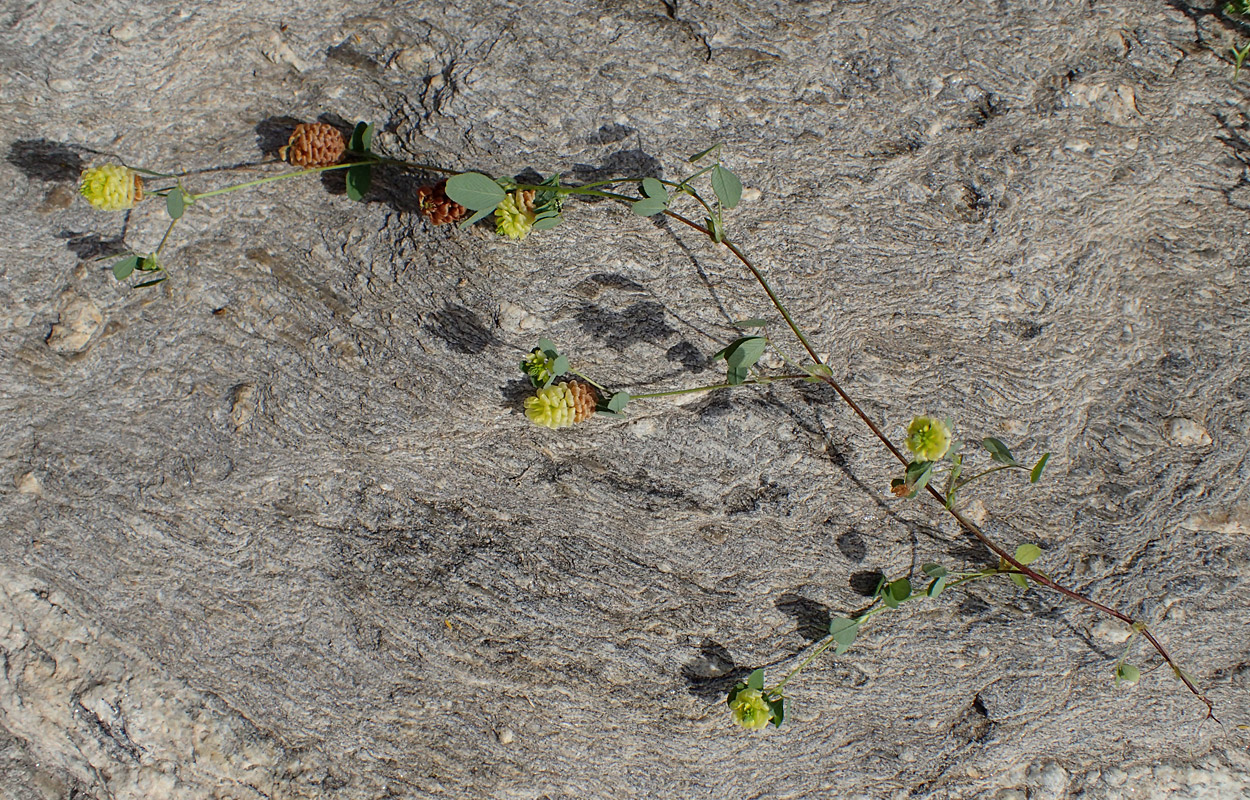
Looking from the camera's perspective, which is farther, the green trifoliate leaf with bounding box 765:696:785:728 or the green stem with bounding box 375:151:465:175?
the green trifoliate leaf with bounding box 765:696:785:728

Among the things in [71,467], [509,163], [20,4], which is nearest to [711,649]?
[509,163]

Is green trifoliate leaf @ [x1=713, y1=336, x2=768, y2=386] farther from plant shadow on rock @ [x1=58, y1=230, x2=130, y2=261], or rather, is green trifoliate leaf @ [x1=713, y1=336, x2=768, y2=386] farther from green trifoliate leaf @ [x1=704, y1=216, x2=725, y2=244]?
plant shadow on rock @ [x1=58, y1=230, x2=130, y2=261]

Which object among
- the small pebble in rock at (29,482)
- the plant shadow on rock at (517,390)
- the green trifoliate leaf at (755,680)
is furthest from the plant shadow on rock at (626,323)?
the small pebble in rock at (29,482)

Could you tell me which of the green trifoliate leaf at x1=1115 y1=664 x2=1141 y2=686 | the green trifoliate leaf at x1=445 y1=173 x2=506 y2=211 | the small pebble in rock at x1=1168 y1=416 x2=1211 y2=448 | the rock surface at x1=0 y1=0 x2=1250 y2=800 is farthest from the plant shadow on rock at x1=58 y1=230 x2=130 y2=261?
the green trifoliate leaf at x1=1115 y1=664 x2=1141 y2=686

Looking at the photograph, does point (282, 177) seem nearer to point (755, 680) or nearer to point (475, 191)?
point (475, 191)

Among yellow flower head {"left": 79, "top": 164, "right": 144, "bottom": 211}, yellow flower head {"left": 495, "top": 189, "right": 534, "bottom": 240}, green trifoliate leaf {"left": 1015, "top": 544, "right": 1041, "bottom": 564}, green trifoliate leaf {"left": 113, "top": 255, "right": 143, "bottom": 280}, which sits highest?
yellow flower head {"left": 79, "top": 164, "right": 144, "bottom": 211}

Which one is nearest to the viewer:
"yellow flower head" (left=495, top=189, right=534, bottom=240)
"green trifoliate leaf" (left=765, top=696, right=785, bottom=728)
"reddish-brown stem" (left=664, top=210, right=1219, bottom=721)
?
"yellow flower head" (left=495, top=189, right=534, bottom=240)

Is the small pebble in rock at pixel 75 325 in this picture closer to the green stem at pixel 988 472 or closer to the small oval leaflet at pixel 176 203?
the small oval leaflet at pixel 176 203
